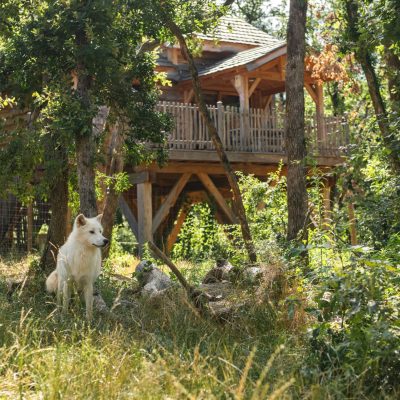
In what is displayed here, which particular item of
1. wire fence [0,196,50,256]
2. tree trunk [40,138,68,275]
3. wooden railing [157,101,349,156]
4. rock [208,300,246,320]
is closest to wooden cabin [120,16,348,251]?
wooden railing [157,101,349,156]

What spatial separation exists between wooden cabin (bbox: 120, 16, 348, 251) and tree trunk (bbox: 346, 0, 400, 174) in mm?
3073

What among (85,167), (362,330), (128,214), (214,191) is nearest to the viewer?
(362,330)

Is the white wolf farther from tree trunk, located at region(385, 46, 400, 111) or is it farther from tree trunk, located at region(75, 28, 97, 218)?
tree trunk, located at region(385, 46, 400, 111)

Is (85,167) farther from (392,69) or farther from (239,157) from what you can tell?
(239,157)

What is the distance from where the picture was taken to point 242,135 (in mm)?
17375

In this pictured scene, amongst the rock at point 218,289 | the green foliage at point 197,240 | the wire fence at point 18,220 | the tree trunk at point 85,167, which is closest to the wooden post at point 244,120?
the green foliage at point 197,240

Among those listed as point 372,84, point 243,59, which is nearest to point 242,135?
point 243,59

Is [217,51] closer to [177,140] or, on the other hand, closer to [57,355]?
[177,140]

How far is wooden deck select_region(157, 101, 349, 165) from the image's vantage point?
16.4m

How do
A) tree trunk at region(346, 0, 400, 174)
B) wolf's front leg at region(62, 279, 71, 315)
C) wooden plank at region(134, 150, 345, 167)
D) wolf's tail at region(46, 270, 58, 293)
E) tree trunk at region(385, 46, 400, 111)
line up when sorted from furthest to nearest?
1. wooden plank at region(134, 150, 345, 167)
2. tree trunk at region(385, 46, 400, 111)
3. wolf's tail at region(46, 270, 58, 293)
4. tree trunk at region(346, 0, 400, 174)
5. wolf's front leg at region(62, 279, 71, 315)

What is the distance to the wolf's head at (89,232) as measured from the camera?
8461 mm

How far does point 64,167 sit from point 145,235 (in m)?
5.74

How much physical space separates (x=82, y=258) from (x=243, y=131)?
31.3ft

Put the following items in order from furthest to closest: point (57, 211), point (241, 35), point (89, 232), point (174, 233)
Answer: point (241, 35) < point (174, 233) < point (57, 211) < point (89, 232)
